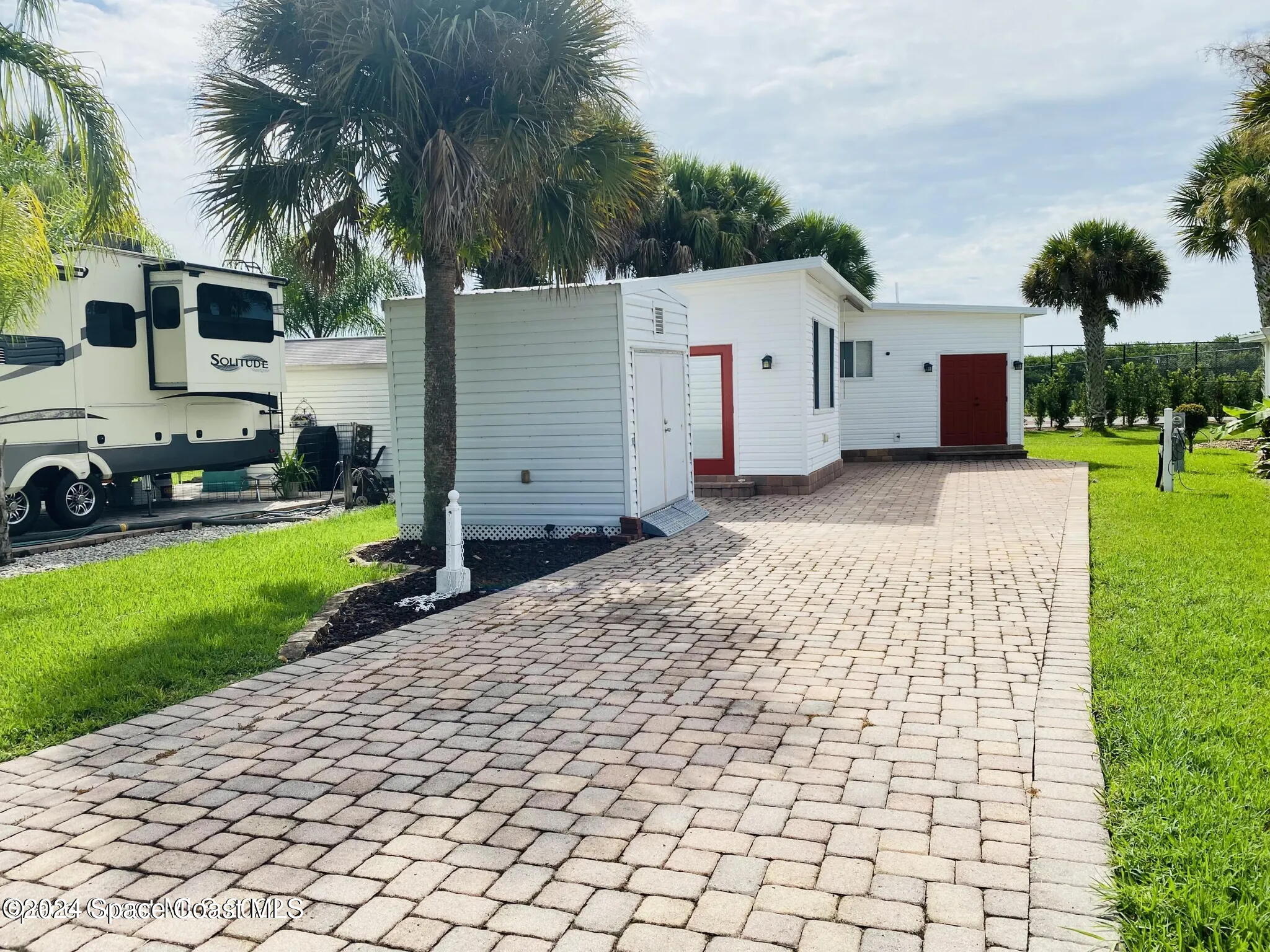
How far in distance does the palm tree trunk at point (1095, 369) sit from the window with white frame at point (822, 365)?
1030cm

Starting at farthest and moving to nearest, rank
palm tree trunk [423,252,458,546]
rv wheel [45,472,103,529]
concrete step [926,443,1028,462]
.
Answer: concrete step [926,443,1028,462]
rv wheel [45,472,103,529]
palm tree trunk [423,252,458,546]

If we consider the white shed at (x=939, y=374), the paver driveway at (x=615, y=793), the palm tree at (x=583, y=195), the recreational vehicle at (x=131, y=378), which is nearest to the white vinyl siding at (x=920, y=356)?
the white shed at (x=939, y=374)

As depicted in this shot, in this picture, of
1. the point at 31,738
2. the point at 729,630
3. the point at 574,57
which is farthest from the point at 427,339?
the point at 31,738

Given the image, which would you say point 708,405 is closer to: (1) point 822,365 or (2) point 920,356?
(1) point 822,365

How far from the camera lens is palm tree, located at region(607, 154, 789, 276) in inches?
826

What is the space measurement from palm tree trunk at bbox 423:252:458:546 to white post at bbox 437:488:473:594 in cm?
141

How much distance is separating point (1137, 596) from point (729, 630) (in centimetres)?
258

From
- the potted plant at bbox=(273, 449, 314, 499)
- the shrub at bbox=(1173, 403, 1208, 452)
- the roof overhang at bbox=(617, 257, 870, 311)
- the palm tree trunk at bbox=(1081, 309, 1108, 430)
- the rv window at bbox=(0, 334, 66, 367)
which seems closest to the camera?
the rv window at bbox=(0, 334, 66, 367)

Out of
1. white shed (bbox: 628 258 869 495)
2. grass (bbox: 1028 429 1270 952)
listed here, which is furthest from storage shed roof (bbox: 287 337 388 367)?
grass (bbox: 1028 429 1270 952)

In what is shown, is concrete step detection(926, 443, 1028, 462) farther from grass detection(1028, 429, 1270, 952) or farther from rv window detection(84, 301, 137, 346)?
rv window detection(84, 301, 137, 346)

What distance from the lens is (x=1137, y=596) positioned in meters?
5.95

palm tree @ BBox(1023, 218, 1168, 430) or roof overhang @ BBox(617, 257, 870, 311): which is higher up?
palm tree @ BBox(1023, 218, 1168, 430)

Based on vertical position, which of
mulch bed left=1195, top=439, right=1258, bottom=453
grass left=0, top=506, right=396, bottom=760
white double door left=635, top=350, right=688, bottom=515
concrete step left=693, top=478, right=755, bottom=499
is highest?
white double door left=635, top=350, right=688, bottom=515

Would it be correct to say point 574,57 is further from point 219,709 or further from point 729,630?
point 219,709
